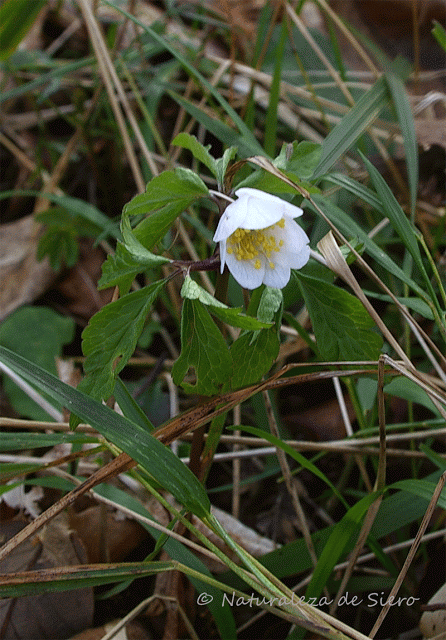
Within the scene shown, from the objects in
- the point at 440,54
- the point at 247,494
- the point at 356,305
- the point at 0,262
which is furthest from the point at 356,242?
the point at 440,54

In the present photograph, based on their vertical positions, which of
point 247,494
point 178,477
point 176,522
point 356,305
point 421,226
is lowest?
point 247,494

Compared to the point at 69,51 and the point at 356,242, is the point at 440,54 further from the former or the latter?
the point at 356,242

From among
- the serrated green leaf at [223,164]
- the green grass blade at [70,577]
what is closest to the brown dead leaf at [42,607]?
the green grass blade at [70,577]

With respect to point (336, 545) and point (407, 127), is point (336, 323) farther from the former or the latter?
point (407, 127)

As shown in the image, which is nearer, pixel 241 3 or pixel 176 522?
pixel 176 522

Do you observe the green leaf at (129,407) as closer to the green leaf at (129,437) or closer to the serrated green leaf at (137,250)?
the green leaf at (129,437)

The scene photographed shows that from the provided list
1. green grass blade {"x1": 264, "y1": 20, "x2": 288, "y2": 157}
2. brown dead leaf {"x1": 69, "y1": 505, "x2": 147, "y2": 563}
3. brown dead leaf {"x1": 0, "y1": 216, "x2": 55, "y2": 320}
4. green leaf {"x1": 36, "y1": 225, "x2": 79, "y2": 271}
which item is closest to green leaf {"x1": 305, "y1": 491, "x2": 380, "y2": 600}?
brown dead leaf {"x1": 69, "y1": 505, "x2": 147, "y2": 563}

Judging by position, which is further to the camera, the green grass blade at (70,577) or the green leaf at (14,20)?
the green leaf at (14,20)
